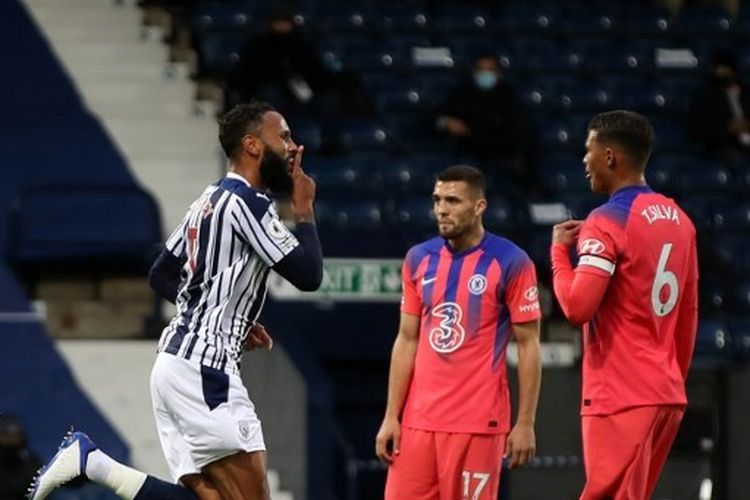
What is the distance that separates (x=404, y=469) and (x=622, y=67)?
847cm

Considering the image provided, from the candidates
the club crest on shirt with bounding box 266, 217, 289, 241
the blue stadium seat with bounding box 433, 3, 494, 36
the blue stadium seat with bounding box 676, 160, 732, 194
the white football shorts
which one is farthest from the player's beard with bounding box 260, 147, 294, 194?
the blue stadium seat with bounding box 433, 3, 494, 36

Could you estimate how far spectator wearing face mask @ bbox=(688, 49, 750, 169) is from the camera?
14500 mm

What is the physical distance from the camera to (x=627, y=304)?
269 inches

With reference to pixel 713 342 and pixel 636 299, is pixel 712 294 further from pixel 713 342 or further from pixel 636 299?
pixel 636 299

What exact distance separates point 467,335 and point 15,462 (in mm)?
4063

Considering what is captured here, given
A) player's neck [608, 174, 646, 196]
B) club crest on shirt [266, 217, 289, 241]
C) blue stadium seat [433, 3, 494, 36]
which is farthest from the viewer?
blue stadium seat [433, 3, 494, 36]

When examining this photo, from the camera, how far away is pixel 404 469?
762 cm

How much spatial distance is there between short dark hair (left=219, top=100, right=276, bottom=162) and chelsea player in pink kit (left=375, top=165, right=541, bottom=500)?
3.91ft

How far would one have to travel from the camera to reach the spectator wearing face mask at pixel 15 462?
10.8m

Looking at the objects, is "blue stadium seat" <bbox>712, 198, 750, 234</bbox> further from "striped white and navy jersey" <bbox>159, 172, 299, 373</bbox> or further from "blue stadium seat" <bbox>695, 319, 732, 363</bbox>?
"striped white and navy jersey" <bbox>159, 172, 299, 373</bbox>

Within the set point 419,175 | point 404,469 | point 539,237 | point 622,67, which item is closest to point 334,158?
point 419,175

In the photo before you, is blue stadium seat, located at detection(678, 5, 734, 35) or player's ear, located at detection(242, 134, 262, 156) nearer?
player's ear, located at detection(242, 134, 262, 156)

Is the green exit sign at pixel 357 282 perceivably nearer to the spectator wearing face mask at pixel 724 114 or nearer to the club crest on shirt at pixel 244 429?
the spectator wearing face mask at pixel 724 114

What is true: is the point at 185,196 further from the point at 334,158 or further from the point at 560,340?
the point at 560,340
